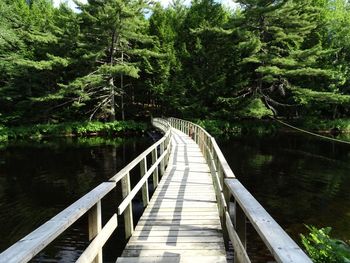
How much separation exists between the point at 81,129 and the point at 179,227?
109ft

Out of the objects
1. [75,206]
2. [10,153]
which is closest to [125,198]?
[75,206]

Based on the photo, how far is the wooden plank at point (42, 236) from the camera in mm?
1963

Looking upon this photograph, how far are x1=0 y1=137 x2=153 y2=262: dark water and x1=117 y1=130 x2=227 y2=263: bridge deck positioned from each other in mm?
1955

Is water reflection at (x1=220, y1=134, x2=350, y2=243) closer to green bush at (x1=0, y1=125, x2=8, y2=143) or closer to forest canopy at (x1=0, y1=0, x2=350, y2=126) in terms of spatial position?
forest canopy at (x1=0, y1=0, x2=350, y2=126)

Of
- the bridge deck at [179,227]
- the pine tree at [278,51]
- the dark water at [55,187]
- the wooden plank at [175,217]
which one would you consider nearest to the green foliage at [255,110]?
the pine tree at [278,51]

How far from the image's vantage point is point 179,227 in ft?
19.5

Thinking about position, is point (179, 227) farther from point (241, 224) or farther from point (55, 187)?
point (55, 187)

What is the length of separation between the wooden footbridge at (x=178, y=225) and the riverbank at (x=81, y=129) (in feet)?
92.0

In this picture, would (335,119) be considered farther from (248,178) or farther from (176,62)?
(248,178)

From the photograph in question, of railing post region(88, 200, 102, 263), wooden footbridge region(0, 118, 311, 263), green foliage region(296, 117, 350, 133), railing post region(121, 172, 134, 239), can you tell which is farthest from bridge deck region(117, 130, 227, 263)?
green foliage region(296, 117, 350, 133)

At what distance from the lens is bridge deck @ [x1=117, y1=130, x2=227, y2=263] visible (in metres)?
4.75

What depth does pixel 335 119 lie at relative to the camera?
125ft

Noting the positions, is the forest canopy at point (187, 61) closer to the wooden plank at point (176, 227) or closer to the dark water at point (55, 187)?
the dark water at point (55, 187)

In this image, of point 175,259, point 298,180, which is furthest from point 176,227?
point 298,180
